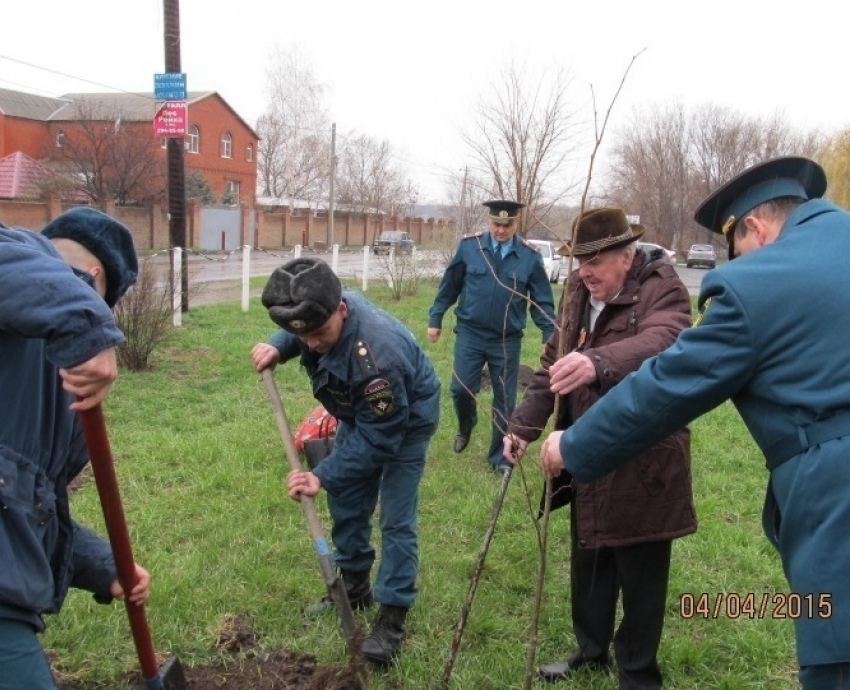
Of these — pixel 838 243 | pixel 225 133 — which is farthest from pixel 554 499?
pixel 225 133

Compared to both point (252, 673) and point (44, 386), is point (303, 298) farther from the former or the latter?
point (252, 673)

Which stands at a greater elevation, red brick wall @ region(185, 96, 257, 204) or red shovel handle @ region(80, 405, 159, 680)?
red brick wall @ region(185, 96, 257, 204)

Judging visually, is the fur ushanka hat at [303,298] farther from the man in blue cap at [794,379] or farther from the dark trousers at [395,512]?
the man in blue cap at [794,379]

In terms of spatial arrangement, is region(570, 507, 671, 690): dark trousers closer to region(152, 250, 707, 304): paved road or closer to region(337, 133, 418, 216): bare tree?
region(152, 250, 707, 304): paved road

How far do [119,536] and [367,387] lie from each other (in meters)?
1.12

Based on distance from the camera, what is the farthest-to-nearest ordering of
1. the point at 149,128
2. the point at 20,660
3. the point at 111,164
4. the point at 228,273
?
the point at 149,128 → the point at 111,164 → the point at 228,273 → the point at 20,660

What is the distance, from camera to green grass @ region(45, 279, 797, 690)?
3.19 meters

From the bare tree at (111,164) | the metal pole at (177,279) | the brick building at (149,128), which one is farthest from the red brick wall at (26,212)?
the metal pole at (177,279)

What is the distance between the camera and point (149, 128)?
41.5 metres

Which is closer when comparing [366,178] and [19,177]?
[19,177]

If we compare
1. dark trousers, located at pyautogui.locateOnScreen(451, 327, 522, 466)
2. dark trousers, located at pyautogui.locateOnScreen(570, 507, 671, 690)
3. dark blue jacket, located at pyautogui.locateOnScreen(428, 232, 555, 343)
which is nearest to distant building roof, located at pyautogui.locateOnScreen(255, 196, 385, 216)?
dark blue jacket, located at pyautogui.locateOnScreen(428, 232, 555, 343)

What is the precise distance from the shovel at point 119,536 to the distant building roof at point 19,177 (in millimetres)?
34650
